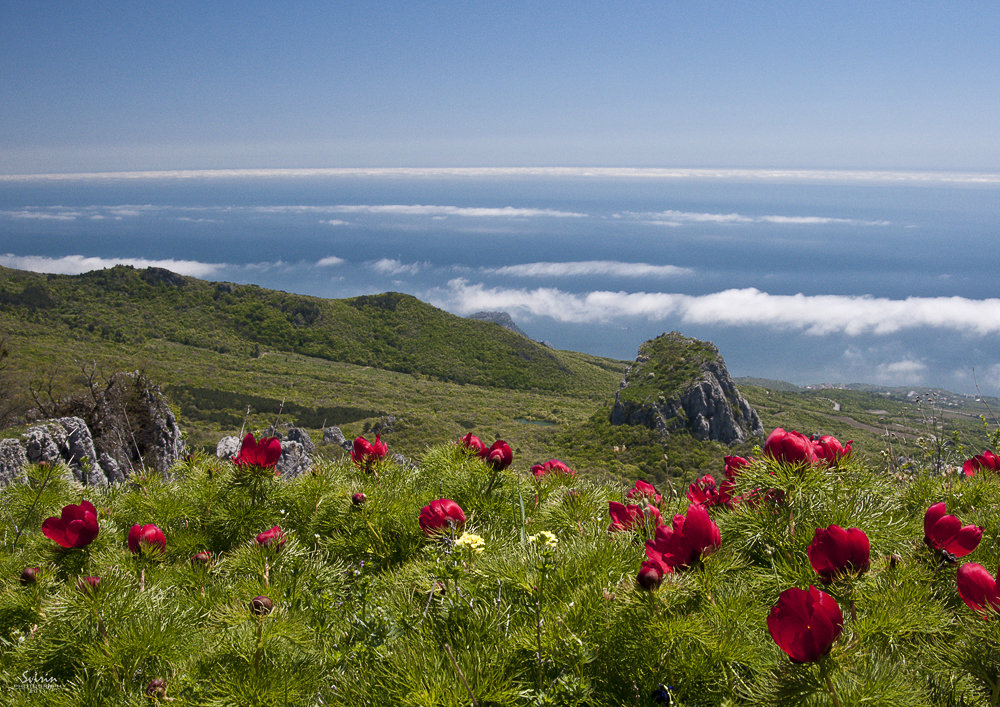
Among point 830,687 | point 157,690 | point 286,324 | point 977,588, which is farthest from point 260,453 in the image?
point 286,324

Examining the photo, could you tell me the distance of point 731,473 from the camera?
233cm

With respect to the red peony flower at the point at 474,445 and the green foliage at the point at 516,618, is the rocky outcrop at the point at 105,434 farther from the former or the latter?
the green foliage at the point at 516,618

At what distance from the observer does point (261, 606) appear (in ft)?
5.23

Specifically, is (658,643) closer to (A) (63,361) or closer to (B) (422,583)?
(B) (422,583)

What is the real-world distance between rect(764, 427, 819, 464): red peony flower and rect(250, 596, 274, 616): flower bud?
1.67m

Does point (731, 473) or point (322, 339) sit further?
point (322, 339)

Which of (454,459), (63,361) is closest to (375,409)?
(63,361)

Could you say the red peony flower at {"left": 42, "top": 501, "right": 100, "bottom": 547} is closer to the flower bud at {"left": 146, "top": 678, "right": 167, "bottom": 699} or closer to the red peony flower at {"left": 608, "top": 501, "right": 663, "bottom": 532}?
the flower bud at {"left": 146, "top": 678, "right": 167, "bottom": 699}

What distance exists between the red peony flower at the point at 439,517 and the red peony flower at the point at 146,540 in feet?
3.76

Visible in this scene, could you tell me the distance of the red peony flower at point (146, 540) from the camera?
7.54 feet

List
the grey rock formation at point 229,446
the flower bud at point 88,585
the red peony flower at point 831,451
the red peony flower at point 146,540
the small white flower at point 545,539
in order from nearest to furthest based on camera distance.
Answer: the small white flower at point 545,539 < the flower bud at point 88,585 < the red peony flower at point 831,451 < the red peony flower at point 146,540 < the grey rock formation at point 229,446

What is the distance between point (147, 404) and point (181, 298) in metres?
93.7

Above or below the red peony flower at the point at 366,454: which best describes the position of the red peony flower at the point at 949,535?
above

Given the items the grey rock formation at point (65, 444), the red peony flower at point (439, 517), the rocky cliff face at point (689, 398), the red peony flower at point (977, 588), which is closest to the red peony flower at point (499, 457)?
the red peony flower at point (439, 517)
